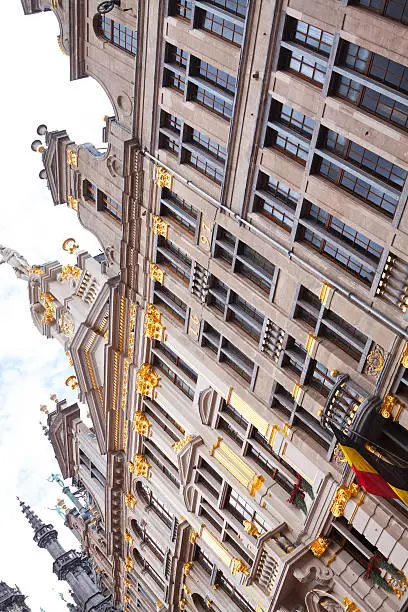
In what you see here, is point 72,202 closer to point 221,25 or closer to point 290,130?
point 221,25

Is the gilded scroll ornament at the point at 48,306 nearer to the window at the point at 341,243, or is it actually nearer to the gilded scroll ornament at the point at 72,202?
the gilded scroll ornament at the point at 72,202

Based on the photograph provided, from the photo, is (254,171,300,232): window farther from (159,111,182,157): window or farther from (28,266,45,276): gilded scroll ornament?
(28,266,45,276): gilded scroll ornament

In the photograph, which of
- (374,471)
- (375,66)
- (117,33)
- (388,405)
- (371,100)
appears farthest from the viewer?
(117,33)

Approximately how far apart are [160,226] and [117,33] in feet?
35.8

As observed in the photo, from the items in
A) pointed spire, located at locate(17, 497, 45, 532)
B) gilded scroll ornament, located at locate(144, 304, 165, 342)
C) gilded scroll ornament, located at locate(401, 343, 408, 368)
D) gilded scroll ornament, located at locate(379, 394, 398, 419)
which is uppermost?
gilded scroll ornament, located at locate(401, 343, 408, 368)

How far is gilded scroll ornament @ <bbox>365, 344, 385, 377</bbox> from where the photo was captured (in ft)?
89.9

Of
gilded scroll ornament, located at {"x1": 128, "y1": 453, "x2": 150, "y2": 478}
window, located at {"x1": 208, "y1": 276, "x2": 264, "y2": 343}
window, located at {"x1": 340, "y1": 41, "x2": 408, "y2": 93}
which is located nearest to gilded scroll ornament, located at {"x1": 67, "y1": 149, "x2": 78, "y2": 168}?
window, located at {"x1": 208, "y1": 276, "x2": 264, "y2": 343}

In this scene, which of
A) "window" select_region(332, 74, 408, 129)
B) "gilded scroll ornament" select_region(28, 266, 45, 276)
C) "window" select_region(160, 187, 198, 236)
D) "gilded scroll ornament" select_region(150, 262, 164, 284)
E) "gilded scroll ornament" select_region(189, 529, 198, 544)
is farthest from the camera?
"gilded scroll ornament" select_region(28, 266, 45, 276)

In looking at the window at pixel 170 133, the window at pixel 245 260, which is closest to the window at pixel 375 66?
the window at pixel 245 260

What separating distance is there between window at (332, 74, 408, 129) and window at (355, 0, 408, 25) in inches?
102

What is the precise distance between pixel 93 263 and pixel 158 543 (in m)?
24.0

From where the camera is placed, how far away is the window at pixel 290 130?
90.3ft

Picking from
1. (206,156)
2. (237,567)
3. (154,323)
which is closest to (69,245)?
(154,323)

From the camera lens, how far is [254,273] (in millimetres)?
33906
